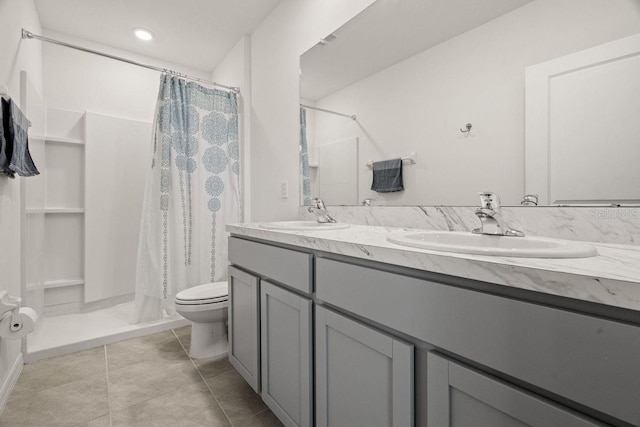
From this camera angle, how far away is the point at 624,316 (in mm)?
459

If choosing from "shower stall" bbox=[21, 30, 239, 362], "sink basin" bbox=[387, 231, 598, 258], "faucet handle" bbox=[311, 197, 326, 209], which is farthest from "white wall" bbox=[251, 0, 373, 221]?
"sink basin" bbox=[387, 231, 598, 258]

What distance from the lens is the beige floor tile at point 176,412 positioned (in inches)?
53.9

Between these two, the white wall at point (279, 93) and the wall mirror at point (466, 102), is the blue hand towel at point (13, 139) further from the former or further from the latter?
the wall mirror at point (466, 102)

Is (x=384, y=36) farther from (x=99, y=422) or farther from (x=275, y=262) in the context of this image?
(x=99, y=422)

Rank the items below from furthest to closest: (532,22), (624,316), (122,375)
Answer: (122,375) < (532,22) < (624,316)

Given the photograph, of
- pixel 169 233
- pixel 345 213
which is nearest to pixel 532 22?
pixel 345 213

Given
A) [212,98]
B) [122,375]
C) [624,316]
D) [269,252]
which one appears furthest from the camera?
[212,98]

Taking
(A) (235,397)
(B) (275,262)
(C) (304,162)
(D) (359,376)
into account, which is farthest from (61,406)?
(C) (304,162)

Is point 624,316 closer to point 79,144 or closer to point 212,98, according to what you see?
point 212,98

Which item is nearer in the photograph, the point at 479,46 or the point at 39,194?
the point at 479,46

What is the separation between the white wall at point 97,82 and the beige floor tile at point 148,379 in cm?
225

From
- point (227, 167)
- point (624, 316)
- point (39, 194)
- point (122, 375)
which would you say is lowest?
point (122, 375)

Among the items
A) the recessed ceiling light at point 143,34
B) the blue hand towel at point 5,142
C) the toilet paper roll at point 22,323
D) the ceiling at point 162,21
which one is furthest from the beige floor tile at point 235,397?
the recessed ceiling light at point 143,34

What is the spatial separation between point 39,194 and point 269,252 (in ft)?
7.10
